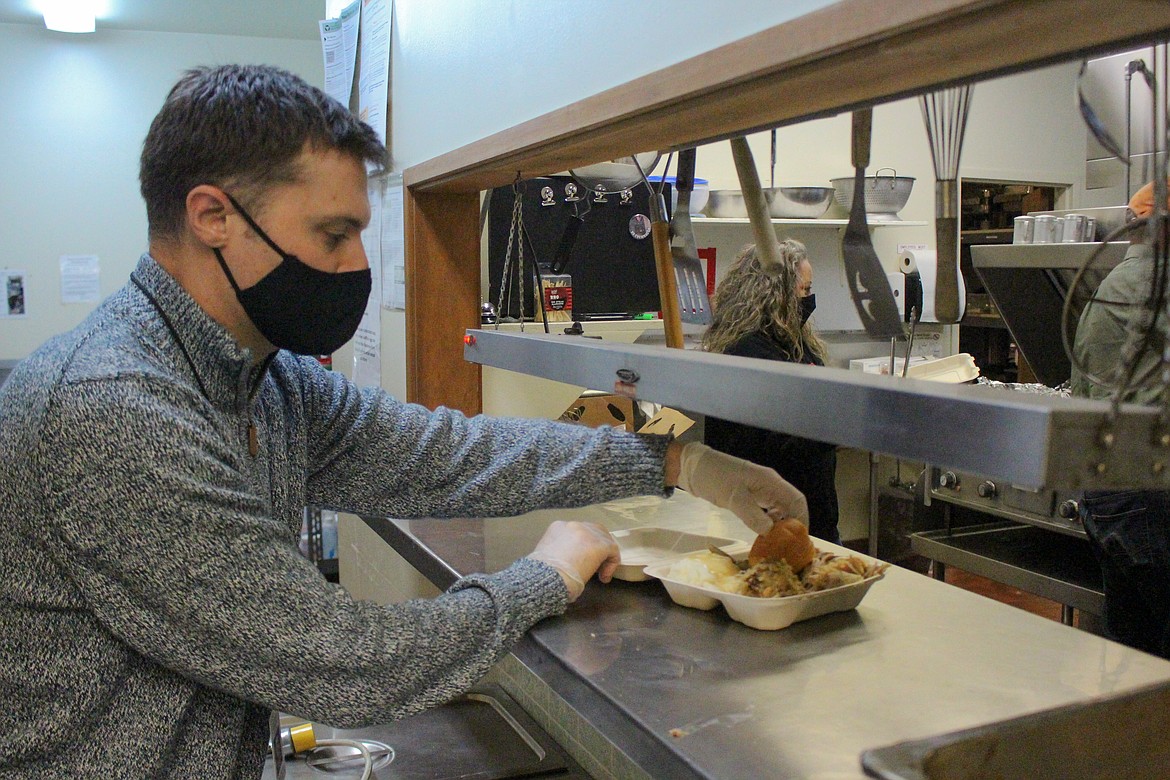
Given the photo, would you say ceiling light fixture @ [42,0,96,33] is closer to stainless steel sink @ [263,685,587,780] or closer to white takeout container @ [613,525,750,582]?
stainless steel sink @ [263,685,587,780]

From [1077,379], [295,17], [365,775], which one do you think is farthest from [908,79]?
[295,17]

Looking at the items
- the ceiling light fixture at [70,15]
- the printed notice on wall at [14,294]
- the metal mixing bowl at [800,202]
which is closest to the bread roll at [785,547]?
the metal mixing bowl at [800,202]

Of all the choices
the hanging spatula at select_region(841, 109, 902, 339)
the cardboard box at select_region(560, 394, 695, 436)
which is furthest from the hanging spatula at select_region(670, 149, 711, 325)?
the cardboard box at select_region(560, 394, 695, 436)

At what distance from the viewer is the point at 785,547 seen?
138cm

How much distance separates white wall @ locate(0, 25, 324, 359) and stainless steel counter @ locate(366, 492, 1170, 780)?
465cm

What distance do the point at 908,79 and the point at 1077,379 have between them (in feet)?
5.35

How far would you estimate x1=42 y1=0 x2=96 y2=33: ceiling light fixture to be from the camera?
4.54m

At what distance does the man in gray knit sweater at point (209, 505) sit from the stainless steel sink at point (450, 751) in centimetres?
50

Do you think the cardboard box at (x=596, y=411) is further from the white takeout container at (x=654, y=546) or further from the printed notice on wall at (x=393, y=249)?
the white takeout container at (x=654, y=546)

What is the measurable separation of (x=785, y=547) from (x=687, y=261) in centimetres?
54

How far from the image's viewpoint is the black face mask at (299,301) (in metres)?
1.20

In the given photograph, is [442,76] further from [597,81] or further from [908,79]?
[908,79]

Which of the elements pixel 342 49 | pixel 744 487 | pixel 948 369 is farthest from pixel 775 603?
pixel 342 49

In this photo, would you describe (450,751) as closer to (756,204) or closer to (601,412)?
(756,204)
